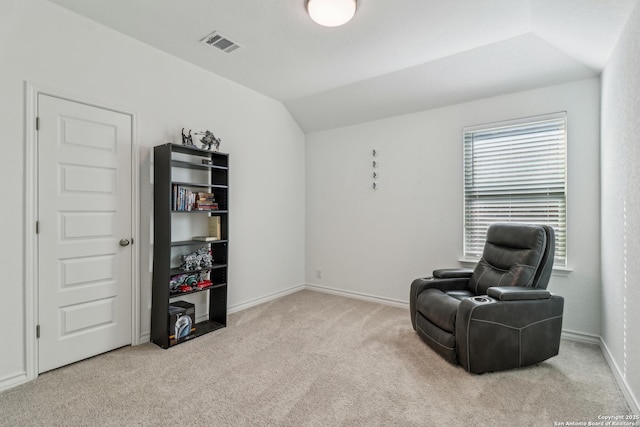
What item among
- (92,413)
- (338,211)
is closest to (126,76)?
(92,413)

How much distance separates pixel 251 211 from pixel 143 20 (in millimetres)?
2214

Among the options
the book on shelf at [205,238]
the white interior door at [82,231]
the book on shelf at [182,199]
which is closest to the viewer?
the white interior door at [82,231]

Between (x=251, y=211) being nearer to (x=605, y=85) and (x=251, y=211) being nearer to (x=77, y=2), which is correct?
(x=77, y=2)

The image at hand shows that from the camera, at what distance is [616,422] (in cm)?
183

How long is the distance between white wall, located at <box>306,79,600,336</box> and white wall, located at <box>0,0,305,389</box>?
470mm

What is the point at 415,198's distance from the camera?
13.0ft

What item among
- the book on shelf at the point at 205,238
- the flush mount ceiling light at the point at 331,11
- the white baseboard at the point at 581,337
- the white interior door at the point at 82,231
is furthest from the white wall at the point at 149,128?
the white baseboard at the point at 581,337

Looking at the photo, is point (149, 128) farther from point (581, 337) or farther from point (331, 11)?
point (581, 337)

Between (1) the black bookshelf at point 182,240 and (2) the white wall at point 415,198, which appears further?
(2) the white wall at point 415,198

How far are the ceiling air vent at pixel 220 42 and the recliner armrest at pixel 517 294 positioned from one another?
303cm

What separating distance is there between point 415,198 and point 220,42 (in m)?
2.70

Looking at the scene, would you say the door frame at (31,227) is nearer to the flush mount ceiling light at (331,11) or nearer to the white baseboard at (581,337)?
the flush mount ceiling light at (331,11)

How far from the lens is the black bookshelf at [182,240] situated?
2836 mm

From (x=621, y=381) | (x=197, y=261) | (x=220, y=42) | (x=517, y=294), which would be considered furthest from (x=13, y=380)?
(x=621, y=381)
